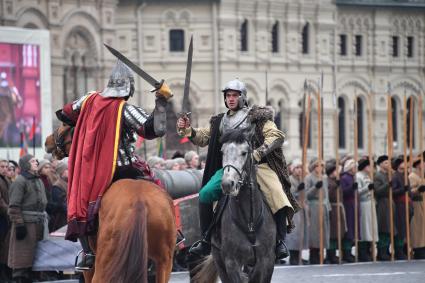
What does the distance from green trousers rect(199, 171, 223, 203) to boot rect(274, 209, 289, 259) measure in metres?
0.52

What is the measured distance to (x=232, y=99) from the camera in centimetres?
1280

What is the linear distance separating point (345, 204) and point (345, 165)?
1.95ft

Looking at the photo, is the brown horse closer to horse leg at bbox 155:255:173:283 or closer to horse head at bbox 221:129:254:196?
horse leg at bbox 155:255:173:283

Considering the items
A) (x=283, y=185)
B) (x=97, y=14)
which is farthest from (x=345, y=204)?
(x=97, y=14)

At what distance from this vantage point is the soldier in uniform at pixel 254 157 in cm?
1279

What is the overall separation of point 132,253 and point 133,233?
151 mm

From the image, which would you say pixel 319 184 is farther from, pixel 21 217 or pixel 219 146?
pixel 219 146

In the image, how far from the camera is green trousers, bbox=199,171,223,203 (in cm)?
1290

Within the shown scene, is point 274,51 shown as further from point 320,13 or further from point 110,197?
point 110,197

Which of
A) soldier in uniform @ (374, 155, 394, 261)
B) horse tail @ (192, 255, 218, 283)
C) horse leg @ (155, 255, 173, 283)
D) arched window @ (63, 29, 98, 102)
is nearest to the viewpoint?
horse leg @ (155, 255, 173, 283)

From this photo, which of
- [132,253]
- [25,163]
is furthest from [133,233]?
[25,163]

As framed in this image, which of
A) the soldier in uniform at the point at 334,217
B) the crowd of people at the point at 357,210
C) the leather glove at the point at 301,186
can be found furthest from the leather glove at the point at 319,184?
the soldier in uniform at the point at 334,217

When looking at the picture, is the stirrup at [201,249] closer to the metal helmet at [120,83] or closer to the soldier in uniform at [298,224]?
the metal helmet at [120,83]

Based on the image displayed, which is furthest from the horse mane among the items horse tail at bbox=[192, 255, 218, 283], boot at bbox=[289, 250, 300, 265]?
boot at bbox=[289, 250, 300, 265]
